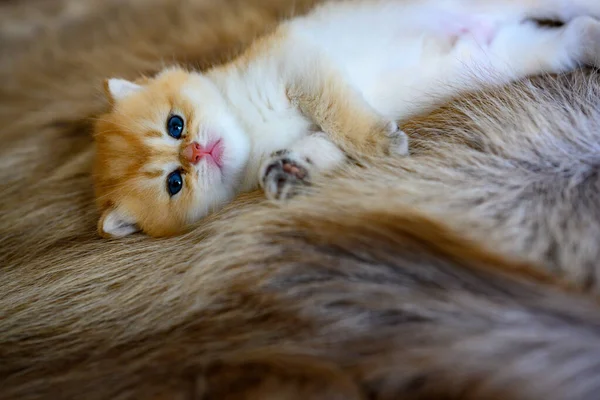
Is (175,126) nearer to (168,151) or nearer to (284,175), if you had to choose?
(168,151)

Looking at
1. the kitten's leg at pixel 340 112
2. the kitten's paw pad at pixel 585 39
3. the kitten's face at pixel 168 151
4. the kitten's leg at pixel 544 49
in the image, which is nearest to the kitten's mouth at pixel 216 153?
the kitten's face at pixel 168 151

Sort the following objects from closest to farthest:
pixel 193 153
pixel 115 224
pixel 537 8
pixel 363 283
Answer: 1. pixel 363 283
2. pixel 115 224
3. pixel 193 153
4. pixel 537 8

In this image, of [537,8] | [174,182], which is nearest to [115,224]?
[174,182]

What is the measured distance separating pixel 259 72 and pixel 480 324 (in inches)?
31.9

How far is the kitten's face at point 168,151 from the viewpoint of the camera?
1.17m

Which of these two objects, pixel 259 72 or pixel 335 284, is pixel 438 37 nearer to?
pixel 259 72

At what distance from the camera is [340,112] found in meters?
1.05

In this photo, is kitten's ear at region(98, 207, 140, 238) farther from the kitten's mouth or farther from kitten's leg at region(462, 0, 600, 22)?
kitten's leg at region(462, 0, 600, 22)

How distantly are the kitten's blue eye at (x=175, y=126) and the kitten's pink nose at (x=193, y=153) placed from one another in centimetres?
6

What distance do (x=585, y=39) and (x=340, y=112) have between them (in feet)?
1.66

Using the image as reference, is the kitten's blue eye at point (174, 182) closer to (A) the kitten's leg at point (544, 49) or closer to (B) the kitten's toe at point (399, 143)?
(B) the kitten's toe at point (399, 143)

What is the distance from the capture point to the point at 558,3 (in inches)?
50.1

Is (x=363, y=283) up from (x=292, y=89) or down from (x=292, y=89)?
down

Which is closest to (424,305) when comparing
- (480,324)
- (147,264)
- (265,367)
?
(480,324)
